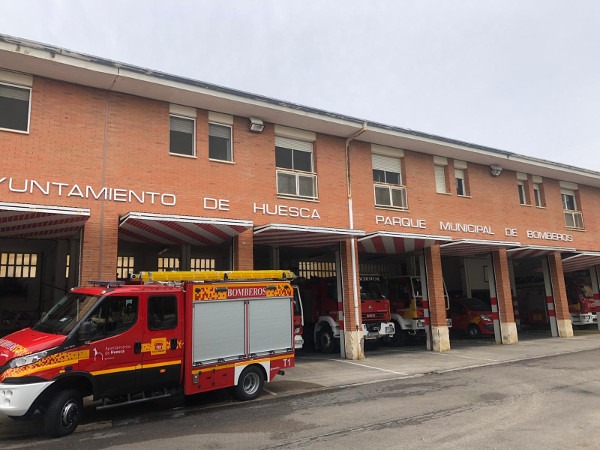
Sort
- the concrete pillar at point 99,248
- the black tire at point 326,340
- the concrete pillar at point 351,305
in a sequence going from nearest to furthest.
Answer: the concrete pillar at point 99,248
the concrete pillar at point 351,305
the black tire at point 326,340

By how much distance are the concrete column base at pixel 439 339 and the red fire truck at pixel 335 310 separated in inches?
59.1

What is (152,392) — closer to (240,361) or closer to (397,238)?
(240,361)

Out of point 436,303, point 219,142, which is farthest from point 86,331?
point 436,303

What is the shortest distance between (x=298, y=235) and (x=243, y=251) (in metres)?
1.72

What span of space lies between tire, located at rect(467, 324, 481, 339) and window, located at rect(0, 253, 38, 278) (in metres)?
18.9

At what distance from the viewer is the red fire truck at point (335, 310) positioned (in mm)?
16766

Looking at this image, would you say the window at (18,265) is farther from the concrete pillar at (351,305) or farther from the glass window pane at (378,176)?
the glass window pane at (378,176)

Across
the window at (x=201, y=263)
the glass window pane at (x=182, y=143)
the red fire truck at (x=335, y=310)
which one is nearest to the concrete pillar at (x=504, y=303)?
the red fire truck at (x=335, y=310)

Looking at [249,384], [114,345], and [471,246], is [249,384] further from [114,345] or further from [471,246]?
[471,246]

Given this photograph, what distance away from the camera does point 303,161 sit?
51.6ft

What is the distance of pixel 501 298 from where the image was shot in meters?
18.8

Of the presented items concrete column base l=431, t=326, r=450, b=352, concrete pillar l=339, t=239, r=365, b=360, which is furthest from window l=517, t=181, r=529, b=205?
concrete pillar l=339, t=239, r=365, b=360

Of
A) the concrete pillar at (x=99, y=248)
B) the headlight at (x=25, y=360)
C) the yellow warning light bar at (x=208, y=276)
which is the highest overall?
the concrete pillar at (x=99, y=248)

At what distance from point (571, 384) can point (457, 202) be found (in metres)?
9.65
